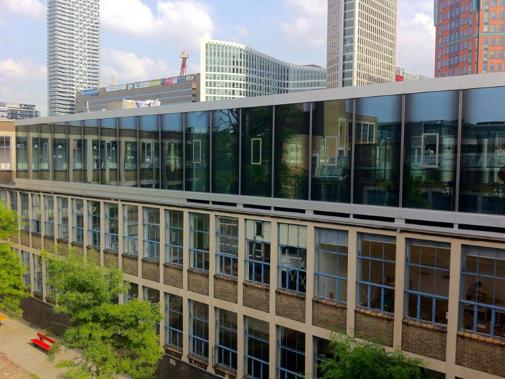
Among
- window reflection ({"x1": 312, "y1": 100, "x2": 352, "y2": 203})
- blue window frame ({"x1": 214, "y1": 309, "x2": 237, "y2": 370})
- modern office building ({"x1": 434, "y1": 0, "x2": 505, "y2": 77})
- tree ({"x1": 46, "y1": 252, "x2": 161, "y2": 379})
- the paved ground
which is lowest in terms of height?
the paved ground

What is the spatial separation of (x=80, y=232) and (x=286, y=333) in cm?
1430

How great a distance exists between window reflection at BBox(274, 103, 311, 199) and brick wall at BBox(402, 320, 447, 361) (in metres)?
5.32

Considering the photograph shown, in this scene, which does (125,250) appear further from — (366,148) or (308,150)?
(366,148)

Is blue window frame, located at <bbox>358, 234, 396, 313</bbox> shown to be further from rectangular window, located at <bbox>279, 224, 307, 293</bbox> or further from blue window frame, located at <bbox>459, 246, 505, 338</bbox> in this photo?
rectangular window, located at <bbox>279, 224, 307, 293</bbox>

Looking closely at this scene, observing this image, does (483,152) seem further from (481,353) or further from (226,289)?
(226,289)

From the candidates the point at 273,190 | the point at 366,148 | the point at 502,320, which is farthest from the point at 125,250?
the point at 502,320

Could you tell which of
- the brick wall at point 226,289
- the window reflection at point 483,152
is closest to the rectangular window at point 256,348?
the brick wall at point 226,289

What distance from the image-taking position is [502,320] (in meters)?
13.5

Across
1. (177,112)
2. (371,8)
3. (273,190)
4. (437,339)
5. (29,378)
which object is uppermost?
(371,8)

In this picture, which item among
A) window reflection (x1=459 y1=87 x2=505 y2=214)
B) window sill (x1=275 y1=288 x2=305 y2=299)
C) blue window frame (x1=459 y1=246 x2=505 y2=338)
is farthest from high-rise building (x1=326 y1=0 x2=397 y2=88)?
blue window frame (x1=459 y1=246 x2=505 y2=338)

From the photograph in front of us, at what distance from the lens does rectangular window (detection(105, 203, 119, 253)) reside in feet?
82.4

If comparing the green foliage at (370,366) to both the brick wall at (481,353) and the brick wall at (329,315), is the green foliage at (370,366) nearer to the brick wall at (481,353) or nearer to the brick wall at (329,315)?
the brick wall at (481,353)

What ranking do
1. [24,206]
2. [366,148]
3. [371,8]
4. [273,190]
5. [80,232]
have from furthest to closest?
[371,8] < [24,206] < [80,232] < [273,190] < [366,148]

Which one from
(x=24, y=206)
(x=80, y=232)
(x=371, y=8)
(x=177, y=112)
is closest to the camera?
(x=177, y=112)
